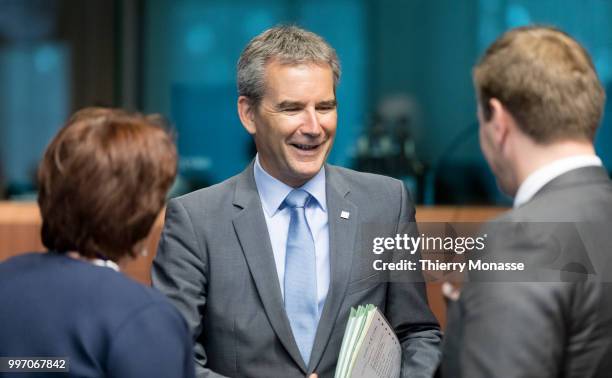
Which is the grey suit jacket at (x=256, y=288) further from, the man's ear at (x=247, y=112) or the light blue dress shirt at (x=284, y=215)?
the man's ear at (x=247, y=112)

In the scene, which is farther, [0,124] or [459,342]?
[0,124]

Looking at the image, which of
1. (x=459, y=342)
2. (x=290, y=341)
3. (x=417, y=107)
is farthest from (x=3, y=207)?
(x=417, y=107)

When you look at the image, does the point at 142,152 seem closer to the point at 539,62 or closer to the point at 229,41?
the point at 539,62

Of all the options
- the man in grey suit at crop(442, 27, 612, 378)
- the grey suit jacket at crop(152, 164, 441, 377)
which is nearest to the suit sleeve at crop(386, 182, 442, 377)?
the grey suit jacket at crop(152, 164, 441, 377)

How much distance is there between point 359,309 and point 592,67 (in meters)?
0.67

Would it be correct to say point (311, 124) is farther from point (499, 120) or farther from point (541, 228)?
point (541, 228)

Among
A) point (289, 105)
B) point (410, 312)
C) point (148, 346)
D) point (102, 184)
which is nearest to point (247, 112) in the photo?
point (289, 105)

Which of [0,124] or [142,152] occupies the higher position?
[142,152]

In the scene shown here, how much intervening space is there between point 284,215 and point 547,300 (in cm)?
87

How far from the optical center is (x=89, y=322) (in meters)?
1.46

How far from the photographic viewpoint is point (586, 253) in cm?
154

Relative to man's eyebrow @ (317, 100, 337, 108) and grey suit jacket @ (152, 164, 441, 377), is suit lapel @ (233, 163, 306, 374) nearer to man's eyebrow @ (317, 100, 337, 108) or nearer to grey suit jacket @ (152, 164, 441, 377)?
grey suit jacket @ (152, 164, 441, 377)

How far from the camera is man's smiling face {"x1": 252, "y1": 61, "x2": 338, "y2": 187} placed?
2.15 m

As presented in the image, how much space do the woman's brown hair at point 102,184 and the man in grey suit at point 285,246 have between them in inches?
22.3
